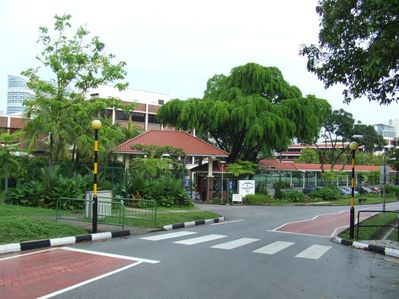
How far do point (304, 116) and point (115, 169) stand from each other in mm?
22357

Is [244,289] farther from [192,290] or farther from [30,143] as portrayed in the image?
[30,143]

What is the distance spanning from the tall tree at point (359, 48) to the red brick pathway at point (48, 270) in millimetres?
6915

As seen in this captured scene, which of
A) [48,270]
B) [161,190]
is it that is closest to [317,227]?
[161,190]

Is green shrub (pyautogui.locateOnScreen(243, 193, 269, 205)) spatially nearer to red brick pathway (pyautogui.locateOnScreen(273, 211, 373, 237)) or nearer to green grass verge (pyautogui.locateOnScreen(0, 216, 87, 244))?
red brick pathway (pyautogui.locateOnScreen(273, 211, 373, 237))

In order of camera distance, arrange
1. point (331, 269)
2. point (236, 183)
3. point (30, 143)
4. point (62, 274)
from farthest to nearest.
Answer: point (236, 183)
point (30, 143)
point (331, 269)
point (62, 274)

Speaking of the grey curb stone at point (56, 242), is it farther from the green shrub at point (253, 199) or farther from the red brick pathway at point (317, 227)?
the green shrub at point (253, 199)

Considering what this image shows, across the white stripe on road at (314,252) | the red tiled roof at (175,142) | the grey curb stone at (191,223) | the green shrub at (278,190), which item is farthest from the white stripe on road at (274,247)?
the green shrub at (278,190)

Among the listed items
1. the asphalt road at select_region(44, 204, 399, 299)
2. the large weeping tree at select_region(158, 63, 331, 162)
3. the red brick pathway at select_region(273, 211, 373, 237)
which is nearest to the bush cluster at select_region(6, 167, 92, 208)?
the asphalt road at select_region(44, 204, 399, 299)

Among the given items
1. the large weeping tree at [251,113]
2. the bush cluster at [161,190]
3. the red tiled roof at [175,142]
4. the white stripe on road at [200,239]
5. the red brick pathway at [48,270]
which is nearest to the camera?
the red brick pathway at [48,270]

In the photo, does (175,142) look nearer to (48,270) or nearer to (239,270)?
(239,270)

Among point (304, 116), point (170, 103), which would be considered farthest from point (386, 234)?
point (170, 103)

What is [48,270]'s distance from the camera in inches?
358

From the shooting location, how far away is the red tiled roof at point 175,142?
3606 centimetres

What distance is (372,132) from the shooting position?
Result: 243 ft
